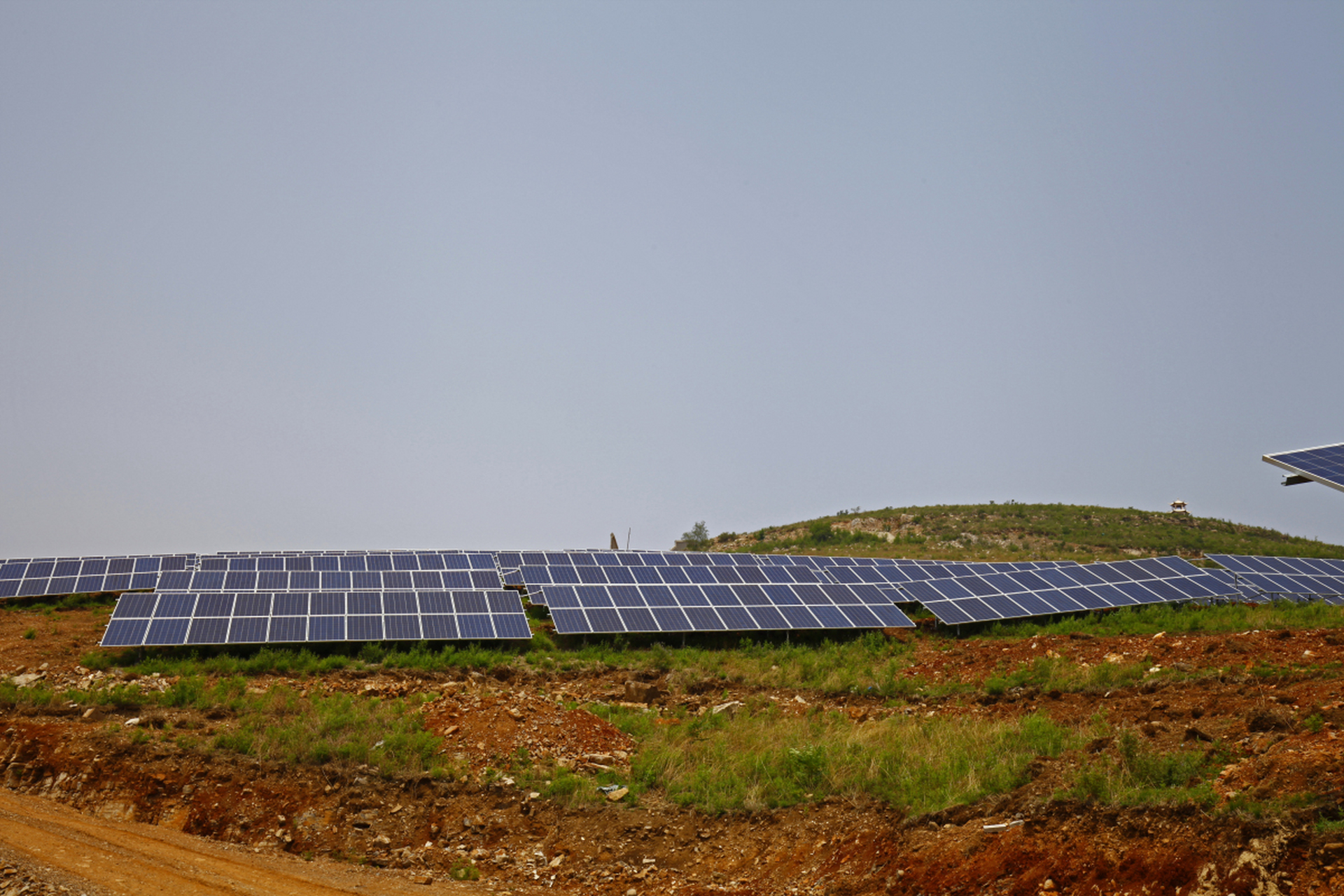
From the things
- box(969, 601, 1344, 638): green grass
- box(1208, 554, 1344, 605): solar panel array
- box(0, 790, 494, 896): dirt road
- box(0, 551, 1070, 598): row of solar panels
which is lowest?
box(0, 790, 494, 896): dirt road

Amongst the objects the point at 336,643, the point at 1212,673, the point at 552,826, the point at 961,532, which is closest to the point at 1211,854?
the point at 552,826

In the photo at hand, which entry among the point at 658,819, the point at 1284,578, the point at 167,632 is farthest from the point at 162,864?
the point at 1284,578

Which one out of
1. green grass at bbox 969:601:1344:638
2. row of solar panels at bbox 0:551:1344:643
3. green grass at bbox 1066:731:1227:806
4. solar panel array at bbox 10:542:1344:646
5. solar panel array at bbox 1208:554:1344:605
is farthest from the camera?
solar panel array at bbox 1208:554:1344:605

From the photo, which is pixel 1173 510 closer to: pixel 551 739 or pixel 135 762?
pixel 551 739

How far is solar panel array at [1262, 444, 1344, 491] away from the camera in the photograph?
19.0m

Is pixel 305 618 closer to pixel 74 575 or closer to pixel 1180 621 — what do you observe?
pixel 74 575

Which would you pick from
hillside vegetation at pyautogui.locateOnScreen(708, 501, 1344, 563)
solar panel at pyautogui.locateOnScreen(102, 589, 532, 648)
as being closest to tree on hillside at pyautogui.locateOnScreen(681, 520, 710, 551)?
hillside vegetation at pyautogui.locateOnScreen(708, 501, 1344, 563)

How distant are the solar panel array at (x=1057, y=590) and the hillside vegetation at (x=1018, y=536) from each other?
619 inches

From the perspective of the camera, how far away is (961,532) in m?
57.0

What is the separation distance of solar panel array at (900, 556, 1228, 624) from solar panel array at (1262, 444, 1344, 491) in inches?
326

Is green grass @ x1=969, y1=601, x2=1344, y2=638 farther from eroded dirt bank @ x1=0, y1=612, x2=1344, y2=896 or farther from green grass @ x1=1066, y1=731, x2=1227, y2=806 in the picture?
green grass @ x1=1066, y1=731, x2=1227, y2=806

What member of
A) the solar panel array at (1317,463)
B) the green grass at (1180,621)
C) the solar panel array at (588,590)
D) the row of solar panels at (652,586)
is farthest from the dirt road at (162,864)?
the green grass at (1180,621)

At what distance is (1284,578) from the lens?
32.5m

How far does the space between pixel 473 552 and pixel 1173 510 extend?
49.6 m
